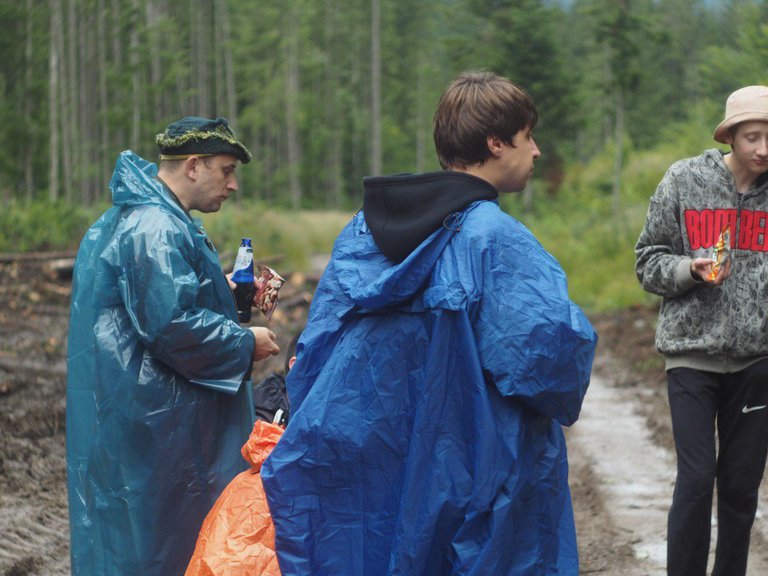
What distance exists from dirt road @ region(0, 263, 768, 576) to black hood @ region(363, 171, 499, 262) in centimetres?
277

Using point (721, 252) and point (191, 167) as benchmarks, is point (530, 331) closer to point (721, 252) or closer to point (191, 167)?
point (721, 252)

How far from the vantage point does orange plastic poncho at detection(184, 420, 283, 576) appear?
3270 millimetres

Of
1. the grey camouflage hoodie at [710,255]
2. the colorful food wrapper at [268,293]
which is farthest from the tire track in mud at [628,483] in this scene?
the colorful food wrapper at [268,293]

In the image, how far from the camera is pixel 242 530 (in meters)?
3.37

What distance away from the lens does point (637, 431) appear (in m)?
8.46

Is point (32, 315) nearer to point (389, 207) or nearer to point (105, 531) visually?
point (105, 531)

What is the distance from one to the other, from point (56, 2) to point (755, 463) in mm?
30747

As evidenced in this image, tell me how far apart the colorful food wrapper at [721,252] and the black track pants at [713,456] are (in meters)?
0.46

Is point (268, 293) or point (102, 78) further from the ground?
point (102, 78)

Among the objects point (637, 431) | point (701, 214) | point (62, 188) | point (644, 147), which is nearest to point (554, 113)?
point (644, 147)

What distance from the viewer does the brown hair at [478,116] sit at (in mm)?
2895

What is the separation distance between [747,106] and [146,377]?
98.1 inches

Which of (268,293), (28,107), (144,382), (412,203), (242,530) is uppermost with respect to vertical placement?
(28,107)

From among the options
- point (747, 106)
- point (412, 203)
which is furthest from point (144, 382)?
point (747, 106)
